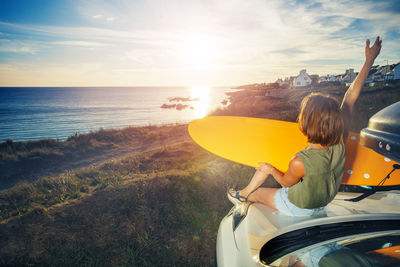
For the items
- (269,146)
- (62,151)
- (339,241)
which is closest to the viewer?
(339,241)

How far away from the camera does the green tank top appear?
69.9 inches

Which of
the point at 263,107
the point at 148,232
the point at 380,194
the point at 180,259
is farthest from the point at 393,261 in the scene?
the point at 263,107

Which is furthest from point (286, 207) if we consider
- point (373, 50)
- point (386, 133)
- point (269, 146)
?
point (269, 146)

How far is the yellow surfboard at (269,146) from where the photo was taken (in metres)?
2.96

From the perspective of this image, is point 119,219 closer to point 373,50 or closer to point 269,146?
point 269,146

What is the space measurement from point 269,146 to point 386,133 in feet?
7.27

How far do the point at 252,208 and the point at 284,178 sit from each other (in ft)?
1.31

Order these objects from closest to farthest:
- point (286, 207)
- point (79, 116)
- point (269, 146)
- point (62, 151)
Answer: point (286, 207) → point (269, 146) → point (62, 151) → point (79, 116)

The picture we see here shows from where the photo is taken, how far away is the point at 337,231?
54.7 inches

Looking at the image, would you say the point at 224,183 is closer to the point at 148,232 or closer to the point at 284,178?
the point at 148,232

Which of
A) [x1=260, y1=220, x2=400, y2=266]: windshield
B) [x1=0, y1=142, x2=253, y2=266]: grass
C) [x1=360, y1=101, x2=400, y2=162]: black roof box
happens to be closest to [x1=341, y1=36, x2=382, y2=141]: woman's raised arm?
[x1=360, y1=101, x2=400, y2=162]: black roof box

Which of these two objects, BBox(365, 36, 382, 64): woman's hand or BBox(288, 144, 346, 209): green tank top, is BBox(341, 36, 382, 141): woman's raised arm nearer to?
BBox(365, 36, 382, 64): woman's hand

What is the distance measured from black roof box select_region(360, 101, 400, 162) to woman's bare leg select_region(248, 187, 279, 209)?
0.91m

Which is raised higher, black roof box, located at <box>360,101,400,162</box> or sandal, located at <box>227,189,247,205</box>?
black roof box, located at <box>360,101,400,162</box>
